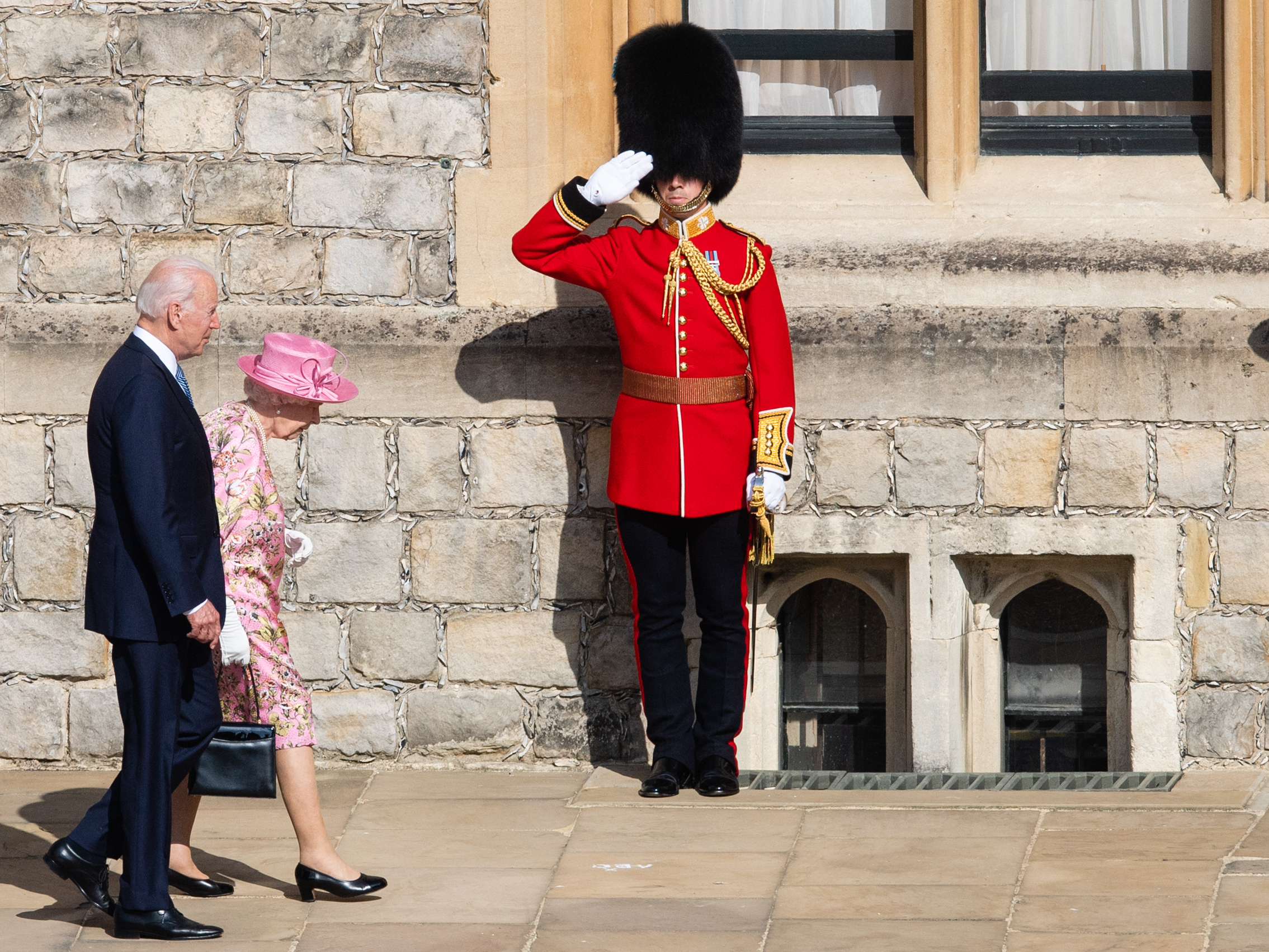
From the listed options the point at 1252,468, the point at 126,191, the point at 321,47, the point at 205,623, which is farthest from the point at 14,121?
the point at 1252,468

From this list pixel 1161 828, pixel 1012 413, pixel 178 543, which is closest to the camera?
pixel 178 543

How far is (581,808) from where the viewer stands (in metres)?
4.48

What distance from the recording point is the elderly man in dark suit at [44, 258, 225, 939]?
3.36m

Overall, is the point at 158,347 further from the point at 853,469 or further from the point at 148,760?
the point at 853,469

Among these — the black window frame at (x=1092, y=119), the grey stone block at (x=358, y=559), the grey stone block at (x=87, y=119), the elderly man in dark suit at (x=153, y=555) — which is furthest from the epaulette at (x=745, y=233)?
the grey stone block at (x=87, y=119)

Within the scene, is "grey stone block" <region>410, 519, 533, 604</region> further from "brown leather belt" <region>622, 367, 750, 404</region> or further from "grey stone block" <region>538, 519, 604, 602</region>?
"brown leather belt" <region>622, 367, 750, 404</region>

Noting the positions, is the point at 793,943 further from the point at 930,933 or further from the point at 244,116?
the point at 244,116

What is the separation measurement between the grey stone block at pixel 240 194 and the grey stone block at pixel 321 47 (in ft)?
0.89

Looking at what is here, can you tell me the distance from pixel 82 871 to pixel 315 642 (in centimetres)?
143

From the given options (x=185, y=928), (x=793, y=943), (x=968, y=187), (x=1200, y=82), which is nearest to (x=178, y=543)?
(x=185, y=928)

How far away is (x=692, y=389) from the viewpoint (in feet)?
14.8

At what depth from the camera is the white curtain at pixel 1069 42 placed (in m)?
5.05

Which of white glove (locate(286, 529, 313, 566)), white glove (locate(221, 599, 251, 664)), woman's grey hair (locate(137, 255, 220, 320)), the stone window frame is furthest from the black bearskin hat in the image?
white glove (locate(221, 599, 251, 664))

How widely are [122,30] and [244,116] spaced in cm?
41
